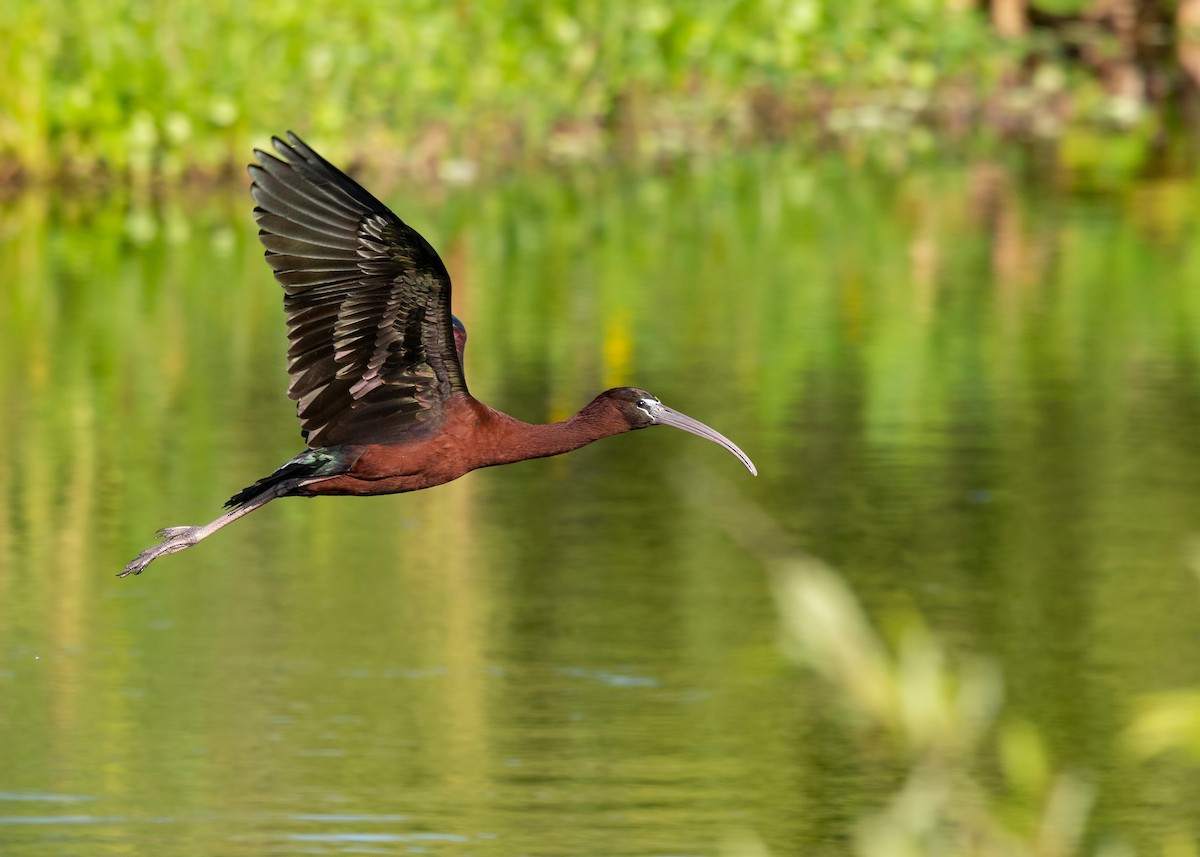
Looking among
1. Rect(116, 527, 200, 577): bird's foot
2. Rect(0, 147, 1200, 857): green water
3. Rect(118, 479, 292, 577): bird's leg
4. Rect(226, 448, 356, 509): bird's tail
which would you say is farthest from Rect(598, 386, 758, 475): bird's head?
Rect(0, 147, 1200, 857): green water

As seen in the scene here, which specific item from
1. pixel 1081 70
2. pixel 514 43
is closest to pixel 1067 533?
pixel 514 43

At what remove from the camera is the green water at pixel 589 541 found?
24.3 feet

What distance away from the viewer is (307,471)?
19.9 ft

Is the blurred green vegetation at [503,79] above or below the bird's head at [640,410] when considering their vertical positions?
above

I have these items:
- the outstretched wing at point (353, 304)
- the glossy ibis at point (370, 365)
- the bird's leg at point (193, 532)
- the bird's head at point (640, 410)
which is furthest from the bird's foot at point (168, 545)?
the bird's head at point (640, 410)

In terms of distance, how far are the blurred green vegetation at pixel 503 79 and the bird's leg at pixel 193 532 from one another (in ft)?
39.4

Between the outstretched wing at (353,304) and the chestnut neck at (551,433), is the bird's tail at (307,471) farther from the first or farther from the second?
the chestnut neck at (551,433)

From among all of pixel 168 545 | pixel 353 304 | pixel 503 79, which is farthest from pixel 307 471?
pixel 503 79

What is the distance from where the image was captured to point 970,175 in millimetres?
21469

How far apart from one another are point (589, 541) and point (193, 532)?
13.0 feet

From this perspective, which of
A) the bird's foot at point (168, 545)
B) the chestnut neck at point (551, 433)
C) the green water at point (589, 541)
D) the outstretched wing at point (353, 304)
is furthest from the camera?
the green water at point (589, 541)

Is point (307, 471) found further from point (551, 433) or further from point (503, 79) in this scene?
point (503, 79)

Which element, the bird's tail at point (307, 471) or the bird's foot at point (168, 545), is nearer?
the bird's tail at point (307, 471)

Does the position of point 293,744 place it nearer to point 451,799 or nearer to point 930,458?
point 451,799
